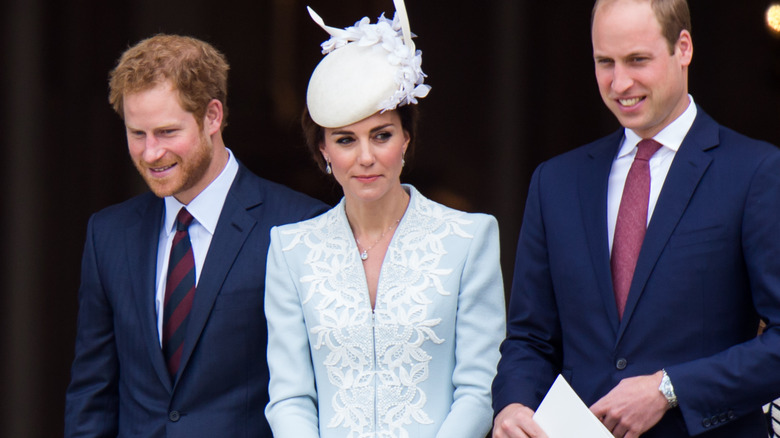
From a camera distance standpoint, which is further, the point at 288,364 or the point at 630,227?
the point at 288,364

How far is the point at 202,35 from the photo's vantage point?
5.03 m

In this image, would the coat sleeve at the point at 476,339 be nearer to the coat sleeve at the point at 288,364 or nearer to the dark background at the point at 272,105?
the coat sleeve at the point at 288,364

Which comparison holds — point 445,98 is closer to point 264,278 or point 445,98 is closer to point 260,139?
point 260,139

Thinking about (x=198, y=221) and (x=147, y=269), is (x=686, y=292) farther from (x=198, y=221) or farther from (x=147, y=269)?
(x=147, y=269)

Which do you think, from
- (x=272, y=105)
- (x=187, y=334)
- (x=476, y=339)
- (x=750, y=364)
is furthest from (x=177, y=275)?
(x=272, y=105)

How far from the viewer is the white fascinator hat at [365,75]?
9.97ft

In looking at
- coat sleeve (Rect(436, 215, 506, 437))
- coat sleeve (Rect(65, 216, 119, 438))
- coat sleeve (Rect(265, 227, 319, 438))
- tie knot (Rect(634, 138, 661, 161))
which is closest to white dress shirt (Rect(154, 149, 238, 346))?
coat sleeve (Rect(65, 216, 119, 438))

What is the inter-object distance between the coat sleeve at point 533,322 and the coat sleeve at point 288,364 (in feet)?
1.62

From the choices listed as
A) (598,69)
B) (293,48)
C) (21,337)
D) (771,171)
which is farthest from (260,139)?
(771,171)

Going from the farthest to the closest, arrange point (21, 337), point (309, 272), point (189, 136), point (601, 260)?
point (21, 337) → point (189, 136) → point (309, 272) → point (601, 260)

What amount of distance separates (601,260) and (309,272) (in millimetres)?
796

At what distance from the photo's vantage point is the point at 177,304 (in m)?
3.28

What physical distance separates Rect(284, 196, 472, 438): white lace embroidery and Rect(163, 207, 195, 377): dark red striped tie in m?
0.39

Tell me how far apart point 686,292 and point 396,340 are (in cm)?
76
